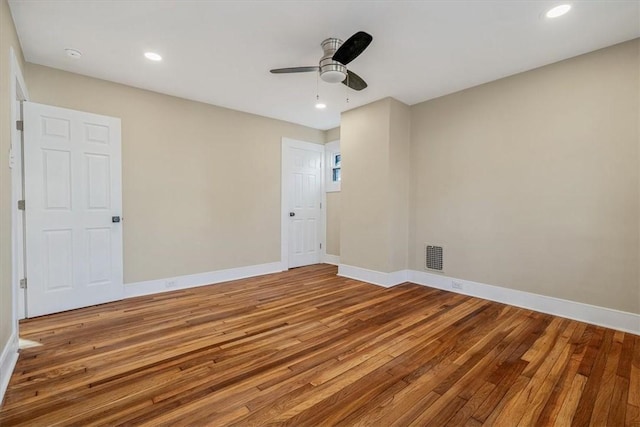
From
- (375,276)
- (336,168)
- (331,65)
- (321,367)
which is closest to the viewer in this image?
(321,367)

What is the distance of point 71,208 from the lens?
318 cm

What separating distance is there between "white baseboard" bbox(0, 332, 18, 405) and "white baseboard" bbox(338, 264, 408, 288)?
12.1ft

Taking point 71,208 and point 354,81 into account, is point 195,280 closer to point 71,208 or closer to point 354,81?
point 71,208

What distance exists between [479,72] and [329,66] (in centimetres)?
194

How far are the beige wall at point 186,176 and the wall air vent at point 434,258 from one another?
98.8 inches

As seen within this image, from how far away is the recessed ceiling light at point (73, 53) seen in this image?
2786mm

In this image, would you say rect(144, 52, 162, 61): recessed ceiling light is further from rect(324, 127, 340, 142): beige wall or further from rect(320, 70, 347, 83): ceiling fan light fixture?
rect(324, 127, 340, 142): beige wall

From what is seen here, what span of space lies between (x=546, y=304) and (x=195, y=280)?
→ 4.43 meters

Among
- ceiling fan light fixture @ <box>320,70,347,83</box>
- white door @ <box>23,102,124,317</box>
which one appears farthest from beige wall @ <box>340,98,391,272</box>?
white door @ <box>23,102,124,317</box>

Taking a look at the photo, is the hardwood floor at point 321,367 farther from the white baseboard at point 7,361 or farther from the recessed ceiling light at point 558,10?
the recessed ceiling light at point 558,10

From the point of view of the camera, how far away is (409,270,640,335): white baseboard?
2658 millimetres

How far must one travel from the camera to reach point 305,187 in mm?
5492

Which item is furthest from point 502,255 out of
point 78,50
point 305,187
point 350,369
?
point 78,50

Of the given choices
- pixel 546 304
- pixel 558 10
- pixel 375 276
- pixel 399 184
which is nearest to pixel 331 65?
pixel 558 10
